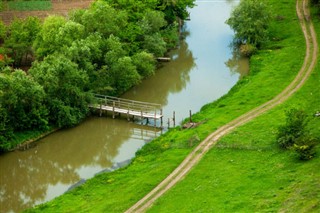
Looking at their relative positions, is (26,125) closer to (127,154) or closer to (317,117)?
(127,154)

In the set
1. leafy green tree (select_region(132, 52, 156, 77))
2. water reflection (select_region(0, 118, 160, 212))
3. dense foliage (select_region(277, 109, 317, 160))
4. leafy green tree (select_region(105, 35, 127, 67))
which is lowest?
water reflection (select_region(0, 118, 160, 212))

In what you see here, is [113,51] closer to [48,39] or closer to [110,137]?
[48,39]

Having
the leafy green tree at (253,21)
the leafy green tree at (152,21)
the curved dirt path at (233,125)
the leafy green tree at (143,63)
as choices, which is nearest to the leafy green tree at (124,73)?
the leafy green tree at (143,63)

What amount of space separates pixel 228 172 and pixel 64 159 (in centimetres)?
2140

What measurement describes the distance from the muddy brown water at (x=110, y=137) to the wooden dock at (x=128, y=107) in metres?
1.20

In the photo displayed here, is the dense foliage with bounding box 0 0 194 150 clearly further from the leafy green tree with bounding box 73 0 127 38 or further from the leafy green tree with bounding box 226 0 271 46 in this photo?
the leafy green tree with bounding box 226 0 271 46

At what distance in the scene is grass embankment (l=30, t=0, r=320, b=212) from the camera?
47.2 metres

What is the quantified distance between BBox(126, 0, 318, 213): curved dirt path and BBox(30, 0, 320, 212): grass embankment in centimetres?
75

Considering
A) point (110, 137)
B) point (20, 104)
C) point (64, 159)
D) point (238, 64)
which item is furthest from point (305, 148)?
point (238, 64)

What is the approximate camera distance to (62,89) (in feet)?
230

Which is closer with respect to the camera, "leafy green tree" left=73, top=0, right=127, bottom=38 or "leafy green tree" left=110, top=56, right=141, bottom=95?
"leafy green tree" left=110, top=56, right=141, bottom=95

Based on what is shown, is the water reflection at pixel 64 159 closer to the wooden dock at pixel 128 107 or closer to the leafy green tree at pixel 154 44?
the wooden dock at pixel 128 107

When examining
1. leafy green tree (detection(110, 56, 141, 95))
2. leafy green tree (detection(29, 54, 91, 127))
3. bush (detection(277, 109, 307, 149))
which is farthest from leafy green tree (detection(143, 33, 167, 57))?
bush (detection(277, 109, 307, 149))

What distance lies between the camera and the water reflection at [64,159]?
196 feet
